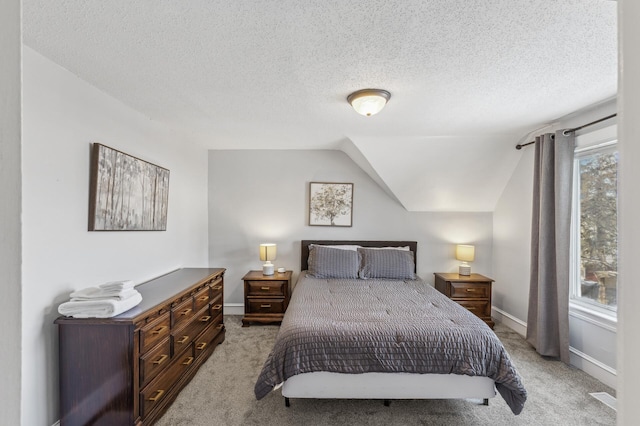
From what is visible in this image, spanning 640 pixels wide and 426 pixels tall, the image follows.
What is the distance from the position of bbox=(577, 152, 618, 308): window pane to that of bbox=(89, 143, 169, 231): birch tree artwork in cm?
402

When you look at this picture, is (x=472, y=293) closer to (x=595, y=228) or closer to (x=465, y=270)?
(x=465, y=270)

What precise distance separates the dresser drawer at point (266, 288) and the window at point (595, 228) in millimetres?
3036

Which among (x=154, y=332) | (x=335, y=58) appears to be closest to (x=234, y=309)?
(x=154, y=332)

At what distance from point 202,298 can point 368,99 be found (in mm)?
2266

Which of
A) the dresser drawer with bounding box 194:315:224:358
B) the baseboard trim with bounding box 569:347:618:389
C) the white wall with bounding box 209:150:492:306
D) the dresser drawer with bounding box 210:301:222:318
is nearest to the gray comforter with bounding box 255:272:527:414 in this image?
the dresser drawer with bounding box 194:315:224:358

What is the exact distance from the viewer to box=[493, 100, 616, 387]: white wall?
2492 millimetres

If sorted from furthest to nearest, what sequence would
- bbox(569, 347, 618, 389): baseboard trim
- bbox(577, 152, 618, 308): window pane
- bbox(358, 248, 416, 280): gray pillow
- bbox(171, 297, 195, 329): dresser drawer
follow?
bbox(358, 248, 416, 280): gray pillow
bbox(577, 152, 618, 308): window pane
bbox(569, 347, 618, 389): baseboard trim
bbox(171, 297, 195, 329): dresser drawer

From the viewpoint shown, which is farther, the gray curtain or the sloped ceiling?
the gray curtain

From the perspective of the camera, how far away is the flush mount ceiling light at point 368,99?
217 cm

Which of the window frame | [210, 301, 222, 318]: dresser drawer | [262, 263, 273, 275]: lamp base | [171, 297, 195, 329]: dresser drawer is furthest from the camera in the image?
[262, 263, 273, 275]: lamp base

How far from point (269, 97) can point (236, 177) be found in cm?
200

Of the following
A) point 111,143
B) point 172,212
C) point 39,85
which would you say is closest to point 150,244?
point 172,212

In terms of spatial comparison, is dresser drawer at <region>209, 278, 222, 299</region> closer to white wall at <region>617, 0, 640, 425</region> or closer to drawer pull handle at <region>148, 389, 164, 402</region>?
drawer pull handle at <region>148, 389, 164, 402</region>

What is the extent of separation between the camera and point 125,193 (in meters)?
2.37
